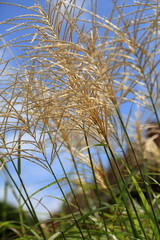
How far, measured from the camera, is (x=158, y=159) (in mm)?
1361

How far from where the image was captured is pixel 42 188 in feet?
6.23

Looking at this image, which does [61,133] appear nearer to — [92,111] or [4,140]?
[4,140]

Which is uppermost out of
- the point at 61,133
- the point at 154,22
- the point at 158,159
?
the point at 154,22

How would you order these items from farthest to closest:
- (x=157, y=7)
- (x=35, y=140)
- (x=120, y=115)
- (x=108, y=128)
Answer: (x=35, y=140), (x=108, y=128), (x=120, y=115), (x=157, y=7)

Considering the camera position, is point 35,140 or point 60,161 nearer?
point 35,140

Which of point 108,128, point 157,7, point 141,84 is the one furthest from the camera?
point 108,128

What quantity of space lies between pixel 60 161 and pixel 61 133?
16 cm

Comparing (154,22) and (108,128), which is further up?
(154,22)

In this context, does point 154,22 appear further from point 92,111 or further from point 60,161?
point 60,161

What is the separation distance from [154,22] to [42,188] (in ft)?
3.43

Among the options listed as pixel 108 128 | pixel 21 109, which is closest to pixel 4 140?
pixel 21 109

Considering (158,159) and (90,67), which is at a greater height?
(90,67)

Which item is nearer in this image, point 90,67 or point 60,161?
point 90,67

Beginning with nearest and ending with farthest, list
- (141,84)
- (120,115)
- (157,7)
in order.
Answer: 1. (141,84)
2. (157,7)
3. (120,115)
